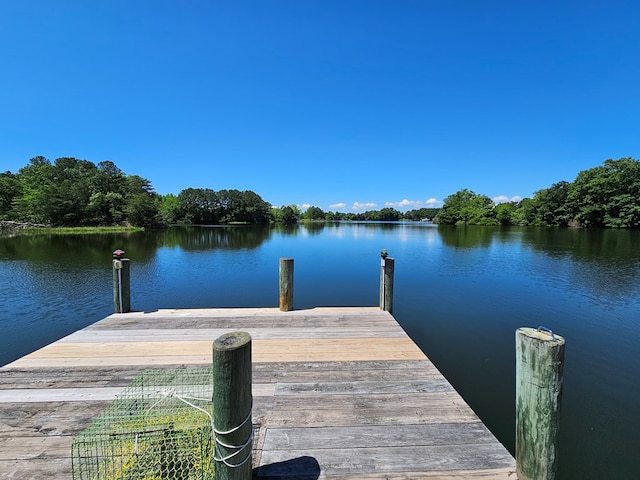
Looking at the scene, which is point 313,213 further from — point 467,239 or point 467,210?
point 467,239

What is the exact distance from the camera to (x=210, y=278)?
12.1m

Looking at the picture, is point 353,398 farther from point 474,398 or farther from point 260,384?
point 474,398

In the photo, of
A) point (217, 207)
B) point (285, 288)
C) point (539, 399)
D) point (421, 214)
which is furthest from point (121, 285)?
point (421, 214)

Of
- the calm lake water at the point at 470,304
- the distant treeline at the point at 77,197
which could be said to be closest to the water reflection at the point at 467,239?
the calm lake water at the point at 470,304

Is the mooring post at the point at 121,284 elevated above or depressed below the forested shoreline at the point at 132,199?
below

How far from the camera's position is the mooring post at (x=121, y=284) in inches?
193

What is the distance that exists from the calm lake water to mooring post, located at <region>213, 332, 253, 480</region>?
3179 millimetres

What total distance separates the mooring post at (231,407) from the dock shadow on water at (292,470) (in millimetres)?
268

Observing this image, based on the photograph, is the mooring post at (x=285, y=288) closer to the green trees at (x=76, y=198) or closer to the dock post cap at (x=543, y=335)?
the dock post cap at (x=543, y=335)

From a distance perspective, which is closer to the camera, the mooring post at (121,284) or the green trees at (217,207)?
the mooring post at (121,284)

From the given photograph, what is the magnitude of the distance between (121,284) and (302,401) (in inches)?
161

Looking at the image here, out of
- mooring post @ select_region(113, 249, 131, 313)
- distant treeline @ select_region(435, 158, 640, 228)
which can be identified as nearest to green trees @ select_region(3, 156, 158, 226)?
mooring post @ select_region(113, 249, 131, 313)

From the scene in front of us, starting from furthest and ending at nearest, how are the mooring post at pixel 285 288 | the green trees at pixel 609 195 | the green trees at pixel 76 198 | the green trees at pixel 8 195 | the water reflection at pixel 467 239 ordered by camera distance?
1. the green trees at pixel 609 195
2. the green trees at pixel 8 195
3. the green trees at pixel 76 198
4. the water reflection at pixel 467 239
5. the mooring post at pixel 285 288

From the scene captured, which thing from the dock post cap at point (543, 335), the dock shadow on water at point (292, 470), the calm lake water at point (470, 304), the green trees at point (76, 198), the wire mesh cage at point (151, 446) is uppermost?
the green trees at point (76, 198)
